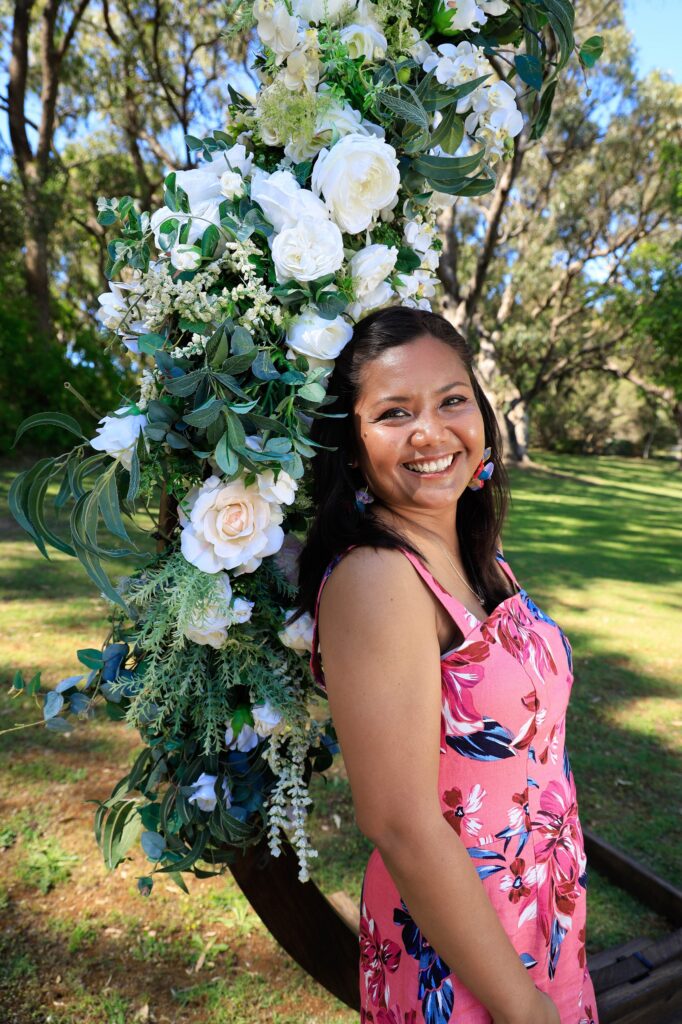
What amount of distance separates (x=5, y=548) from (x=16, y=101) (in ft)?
33.2

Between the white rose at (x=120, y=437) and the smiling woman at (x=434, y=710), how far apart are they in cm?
40

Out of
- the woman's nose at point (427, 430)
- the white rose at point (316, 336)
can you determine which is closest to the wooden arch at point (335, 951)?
the woman's nose at point (427, 430)

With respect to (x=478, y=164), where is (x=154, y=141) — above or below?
above

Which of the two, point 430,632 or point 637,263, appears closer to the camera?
point 430,632

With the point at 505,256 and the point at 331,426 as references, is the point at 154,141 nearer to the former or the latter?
the point at 505,256

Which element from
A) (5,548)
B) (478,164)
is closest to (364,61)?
(478,164)

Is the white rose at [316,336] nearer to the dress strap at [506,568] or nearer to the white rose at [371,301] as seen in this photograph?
the white rose at [371,301]

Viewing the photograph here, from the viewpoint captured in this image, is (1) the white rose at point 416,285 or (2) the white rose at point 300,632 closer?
(2) the white rose at point 300,632

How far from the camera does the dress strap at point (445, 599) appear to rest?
4.69 ft

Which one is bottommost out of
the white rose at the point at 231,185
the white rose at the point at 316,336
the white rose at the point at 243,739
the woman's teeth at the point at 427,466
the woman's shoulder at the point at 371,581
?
the white rose at the point at 243,739

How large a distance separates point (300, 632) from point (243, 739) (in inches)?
11.9

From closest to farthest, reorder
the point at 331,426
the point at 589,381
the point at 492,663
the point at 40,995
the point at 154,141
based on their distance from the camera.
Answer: the point at 492,663
the point at 331,426
the point at 40,995
the point at 154,141
the point at 589,381

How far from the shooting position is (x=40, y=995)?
2578 mm

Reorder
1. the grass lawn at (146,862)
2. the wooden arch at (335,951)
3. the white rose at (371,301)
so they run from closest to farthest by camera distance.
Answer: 1. the white rose at (371,301)
2. the wooden arch at (335,951)
3. the grass lawn at (146,862)
